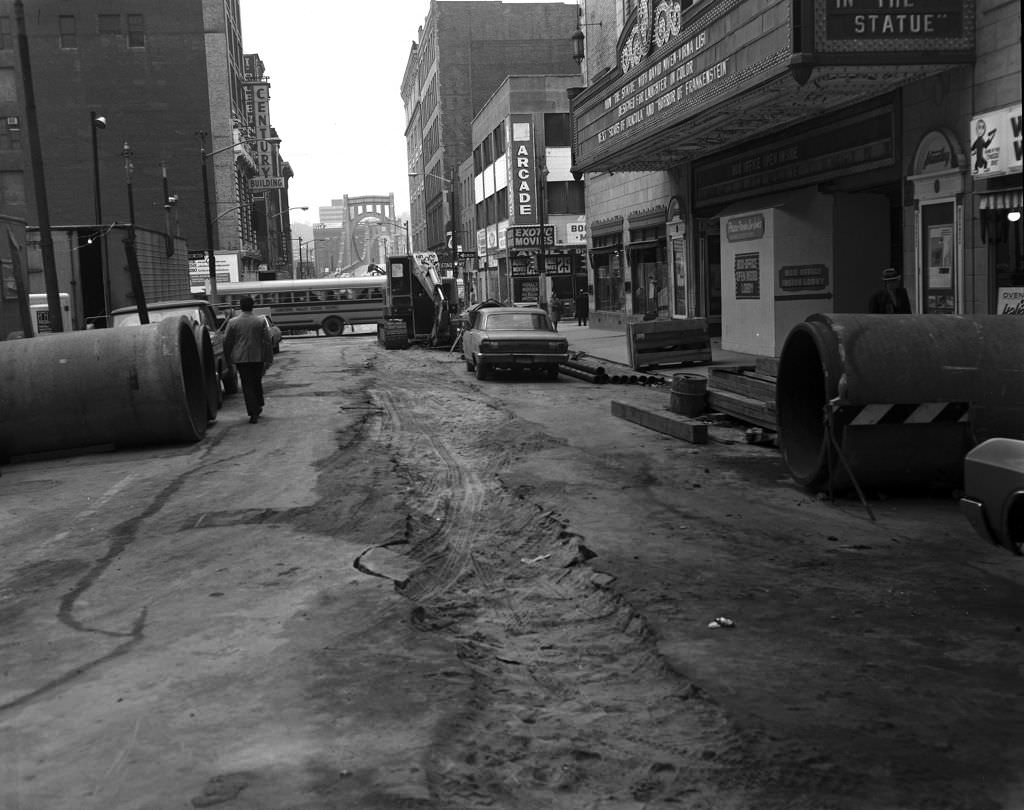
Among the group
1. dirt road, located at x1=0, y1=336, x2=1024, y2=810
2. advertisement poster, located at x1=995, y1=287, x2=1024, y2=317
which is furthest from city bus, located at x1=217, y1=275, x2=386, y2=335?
dirt road, located at x1=0, y1=336, x2=1024, y2=810

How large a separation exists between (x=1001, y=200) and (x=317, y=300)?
4069 centimetres

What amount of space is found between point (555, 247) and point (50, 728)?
5656 cm

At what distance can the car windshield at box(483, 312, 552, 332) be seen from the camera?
2245 centimetres

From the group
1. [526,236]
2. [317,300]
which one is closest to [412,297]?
[317,300]

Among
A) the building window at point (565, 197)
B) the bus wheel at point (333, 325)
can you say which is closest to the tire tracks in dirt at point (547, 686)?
the bus wheel at point (333, 325)

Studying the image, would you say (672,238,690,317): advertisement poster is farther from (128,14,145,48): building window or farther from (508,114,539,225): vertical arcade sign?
(128,14,145,48): building window

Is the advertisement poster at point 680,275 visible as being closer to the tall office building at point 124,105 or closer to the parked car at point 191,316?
the parked car at point 191,316

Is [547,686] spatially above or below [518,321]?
below

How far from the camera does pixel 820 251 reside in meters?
20.8

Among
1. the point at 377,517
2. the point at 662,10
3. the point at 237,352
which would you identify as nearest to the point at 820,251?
the point at 662,10

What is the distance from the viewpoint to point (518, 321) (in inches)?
890

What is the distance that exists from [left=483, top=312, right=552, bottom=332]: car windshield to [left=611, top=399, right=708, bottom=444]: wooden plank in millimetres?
7321

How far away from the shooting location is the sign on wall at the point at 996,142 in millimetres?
13070

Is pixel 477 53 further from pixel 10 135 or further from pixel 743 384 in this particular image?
pixel 743 384
